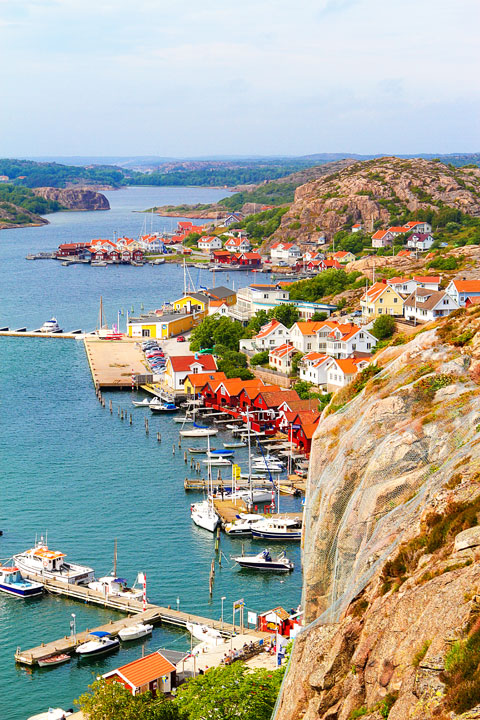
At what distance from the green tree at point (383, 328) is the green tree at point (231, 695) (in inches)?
1504

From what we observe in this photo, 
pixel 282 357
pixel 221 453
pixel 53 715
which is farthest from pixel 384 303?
pixel 53 715

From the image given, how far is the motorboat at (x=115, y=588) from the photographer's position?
25.8m

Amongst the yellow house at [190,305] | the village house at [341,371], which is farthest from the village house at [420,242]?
the village house at [341,371]

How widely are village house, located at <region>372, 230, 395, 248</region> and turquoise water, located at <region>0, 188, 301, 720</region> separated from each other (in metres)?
48.5

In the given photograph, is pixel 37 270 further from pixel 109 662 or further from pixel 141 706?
pixel 141 706

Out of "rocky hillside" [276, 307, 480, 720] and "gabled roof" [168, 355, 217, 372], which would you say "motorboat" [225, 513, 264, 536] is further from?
"gabled roof" [168, 355, 217, 372]

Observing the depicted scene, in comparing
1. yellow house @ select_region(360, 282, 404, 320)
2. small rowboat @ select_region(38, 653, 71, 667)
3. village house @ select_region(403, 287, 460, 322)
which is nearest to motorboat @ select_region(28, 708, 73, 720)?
small rowboat @ select_region(38, 653, 71, 667)

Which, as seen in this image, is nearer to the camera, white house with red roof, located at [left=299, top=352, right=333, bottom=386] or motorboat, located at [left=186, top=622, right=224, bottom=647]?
motorboat, located at [left=186, top=622, right=224, bottom=647]

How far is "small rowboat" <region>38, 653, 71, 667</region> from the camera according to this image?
2259cm

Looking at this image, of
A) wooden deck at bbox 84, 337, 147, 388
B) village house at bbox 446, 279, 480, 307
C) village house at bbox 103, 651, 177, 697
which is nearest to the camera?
village house at bbox 103, 651, 177, 697

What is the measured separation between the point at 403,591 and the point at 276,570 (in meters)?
19.5

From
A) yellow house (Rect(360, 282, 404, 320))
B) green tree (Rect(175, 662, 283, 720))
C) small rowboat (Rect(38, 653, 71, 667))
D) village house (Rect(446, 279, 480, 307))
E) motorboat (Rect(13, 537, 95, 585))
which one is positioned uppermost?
village house (Rect(446, 279, 480, 307))

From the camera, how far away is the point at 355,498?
36.7ft

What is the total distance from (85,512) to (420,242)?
7405 cm
